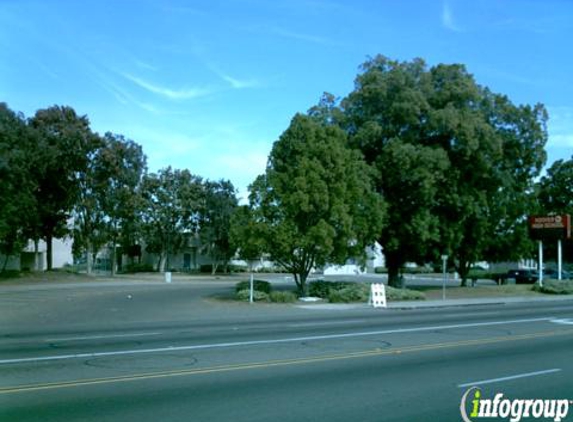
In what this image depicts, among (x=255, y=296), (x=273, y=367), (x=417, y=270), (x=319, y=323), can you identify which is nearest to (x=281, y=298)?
(x=255, y=296)

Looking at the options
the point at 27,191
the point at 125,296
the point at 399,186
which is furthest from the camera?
the point at 27,191

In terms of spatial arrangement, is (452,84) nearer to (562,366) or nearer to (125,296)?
(125,296)

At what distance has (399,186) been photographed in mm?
38844

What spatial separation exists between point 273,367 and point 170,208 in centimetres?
5605

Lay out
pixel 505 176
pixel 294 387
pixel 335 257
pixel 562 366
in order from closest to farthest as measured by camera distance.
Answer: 1. pixel 294 387
2. pixel 562 366
3. pixel 335 257
4. pixel 505 176

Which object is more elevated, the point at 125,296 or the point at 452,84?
the point at 452,84

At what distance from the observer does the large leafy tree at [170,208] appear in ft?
214

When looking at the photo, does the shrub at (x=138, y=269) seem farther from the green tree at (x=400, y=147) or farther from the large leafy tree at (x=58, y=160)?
the green tree at (x=400, y=147)

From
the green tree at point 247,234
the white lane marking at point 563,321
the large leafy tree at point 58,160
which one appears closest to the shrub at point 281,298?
the green tree at point 247,234

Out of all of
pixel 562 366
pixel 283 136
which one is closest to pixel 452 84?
pixel 283 136

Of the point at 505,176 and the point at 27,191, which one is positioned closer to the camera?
the point at 505,176

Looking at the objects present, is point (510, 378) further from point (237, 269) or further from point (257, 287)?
point (237, 269)

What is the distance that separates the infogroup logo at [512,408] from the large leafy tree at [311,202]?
70.8 ft

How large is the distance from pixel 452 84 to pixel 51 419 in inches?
1435
